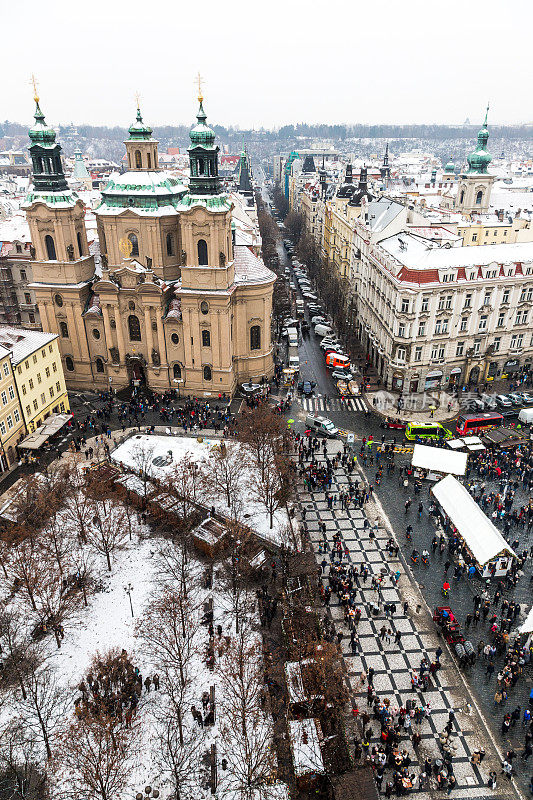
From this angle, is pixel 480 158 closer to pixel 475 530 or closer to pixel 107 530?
pixel 475 530

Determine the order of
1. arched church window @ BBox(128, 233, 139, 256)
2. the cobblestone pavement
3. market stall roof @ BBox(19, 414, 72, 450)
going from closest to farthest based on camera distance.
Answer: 1. the cobblestone pavement
2. market stall roof @ BBox(19, 414, 72, 450)
3. arched church window @ BBox(128, 233, 139, 256)

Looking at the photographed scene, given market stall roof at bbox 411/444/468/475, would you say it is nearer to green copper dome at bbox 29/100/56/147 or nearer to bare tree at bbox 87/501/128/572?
bare tree at bbox 87/501/128/572

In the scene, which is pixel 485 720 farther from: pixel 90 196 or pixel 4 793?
pixel 90 196

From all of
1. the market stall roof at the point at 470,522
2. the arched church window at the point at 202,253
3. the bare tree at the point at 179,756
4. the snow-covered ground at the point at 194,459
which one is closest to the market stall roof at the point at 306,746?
the bare tree at the point at 179,756

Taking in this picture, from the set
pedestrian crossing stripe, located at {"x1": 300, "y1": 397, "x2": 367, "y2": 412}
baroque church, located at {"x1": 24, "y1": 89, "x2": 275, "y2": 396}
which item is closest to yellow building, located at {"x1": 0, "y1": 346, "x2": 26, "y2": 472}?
baroque church, located at {"x1": 24, "y1": 89, "x2": 275, "y2": 396}

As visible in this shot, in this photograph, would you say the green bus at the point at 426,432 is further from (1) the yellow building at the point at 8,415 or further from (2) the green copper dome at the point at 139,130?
(2) the green copper dome at the point at 139,130

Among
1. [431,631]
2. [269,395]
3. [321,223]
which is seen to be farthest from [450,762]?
[321,223]

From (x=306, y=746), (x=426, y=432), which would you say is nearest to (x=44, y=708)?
(x=306, y=746)
